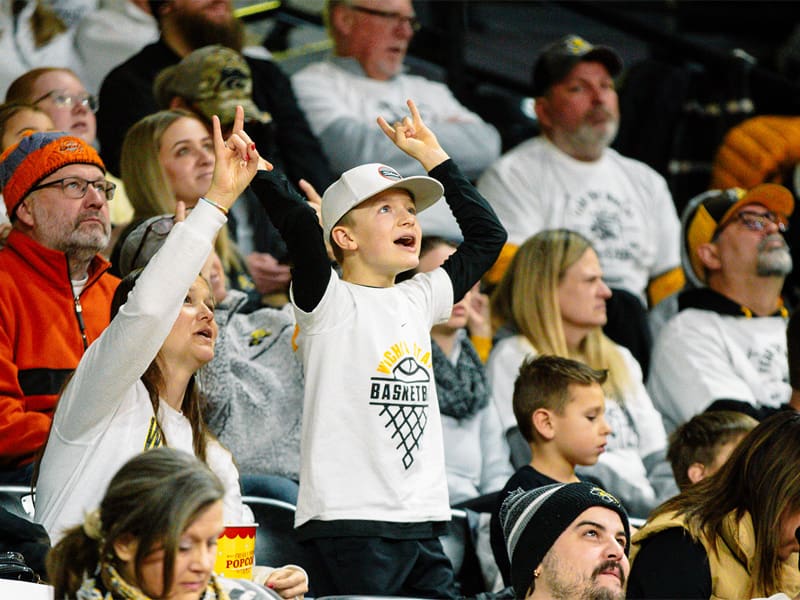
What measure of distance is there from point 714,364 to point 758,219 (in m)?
0.76

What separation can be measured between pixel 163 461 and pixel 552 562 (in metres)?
A: 1.32

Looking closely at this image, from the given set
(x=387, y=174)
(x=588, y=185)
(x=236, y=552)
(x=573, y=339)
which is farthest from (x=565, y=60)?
(x=236, y=552)

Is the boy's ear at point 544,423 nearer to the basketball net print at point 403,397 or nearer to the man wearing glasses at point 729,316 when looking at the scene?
the basketball net print at point 403,397

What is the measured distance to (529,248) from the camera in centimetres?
605

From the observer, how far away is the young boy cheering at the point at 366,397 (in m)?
4.00

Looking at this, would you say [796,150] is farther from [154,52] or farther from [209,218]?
[209,218]

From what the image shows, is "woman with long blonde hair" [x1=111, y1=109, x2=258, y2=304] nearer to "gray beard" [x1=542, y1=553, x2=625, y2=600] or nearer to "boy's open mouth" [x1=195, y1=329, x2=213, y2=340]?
"boy's open mouth" [x1=195, y1=329, x2=213, y2=340]

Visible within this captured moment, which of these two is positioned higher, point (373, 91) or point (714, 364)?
point (373, 91)

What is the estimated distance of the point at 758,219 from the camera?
21.3 feet

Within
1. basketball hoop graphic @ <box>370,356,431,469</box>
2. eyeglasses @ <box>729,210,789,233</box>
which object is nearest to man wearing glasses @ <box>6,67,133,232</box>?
basketball hoop graphic @ <box>370,356,431,469</box>

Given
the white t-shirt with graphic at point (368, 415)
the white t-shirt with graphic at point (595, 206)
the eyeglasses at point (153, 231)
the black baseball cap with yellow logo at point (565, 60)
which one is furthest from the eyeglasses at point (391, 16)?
the white t-shirt with graphic at point (368, 415)

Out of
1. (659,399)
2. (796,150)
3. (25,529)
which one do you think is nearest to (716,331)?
(659,399)

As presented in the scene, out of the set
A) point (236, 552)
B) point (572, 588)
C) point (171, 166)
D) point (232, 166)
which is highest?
point (232, 166)

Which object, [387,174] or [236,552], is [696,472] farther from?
[236,552]
